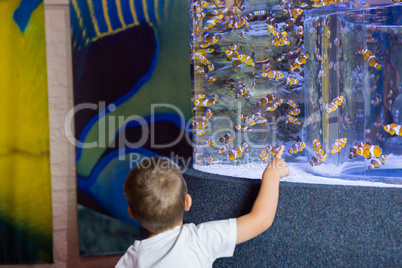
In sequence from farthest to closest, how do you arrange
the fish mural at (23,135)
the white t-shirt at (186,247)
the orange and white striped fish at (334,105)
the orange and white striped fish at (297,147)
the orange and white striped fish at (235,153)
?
the fish mural at (23,135)
the orange and white striped fish at (235,153)
the orange and white striped fish at (297,147)
the orange and white striped fish at (334,105)
the white t-shirt at (186,247)

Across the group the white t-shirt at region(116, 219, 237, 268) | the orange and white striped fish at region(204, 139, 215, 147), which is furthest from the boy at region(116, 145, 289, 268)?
the orange and white striped fish at region(204, 139, 215, 147)

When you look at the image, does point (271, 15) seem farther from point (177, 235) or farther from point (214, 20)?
point (177, 235)

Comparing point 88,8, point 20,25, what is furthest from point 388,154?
point 20,25

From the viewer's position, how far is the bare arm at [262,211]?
1126mm

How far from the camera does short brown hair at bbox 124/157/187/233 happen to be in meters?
1.05

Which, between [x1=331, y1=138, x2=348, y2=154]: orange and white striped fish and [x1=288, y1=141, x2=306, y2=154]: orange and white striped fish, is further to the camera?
[x1=288, y1=141, x2=306, y2=154]: orange and white striped fish

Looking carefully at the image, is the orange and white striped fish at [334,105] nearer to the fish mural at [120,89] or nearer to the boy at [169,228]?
the boy at [169,228]

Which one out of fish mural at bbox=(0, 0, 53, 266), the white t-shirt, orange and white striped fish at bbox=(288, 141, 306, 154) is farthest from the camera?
fish mural at bbox=(0, 0, 53, 266)

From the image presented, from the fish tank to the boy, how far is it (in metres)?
0.47

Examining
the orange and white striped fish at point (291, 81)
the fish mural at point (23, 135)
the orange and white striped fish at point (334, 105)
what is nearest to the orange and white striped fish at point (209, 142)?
the orange and white striped fish at point (291, 81)

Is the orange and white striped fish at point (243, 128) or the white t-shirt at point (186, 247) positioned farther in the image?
the orange and white striped fish at point (243, 128)

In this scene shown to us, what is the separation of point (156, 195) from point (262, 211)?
12.9 inches

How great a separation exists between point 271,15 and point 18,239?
2.27m

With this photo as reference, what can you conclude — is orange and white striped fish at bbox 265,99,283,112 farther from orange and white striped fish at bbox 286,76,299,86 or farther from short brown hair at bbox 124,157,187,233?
short brown hair at bbox 124,157,187,233
